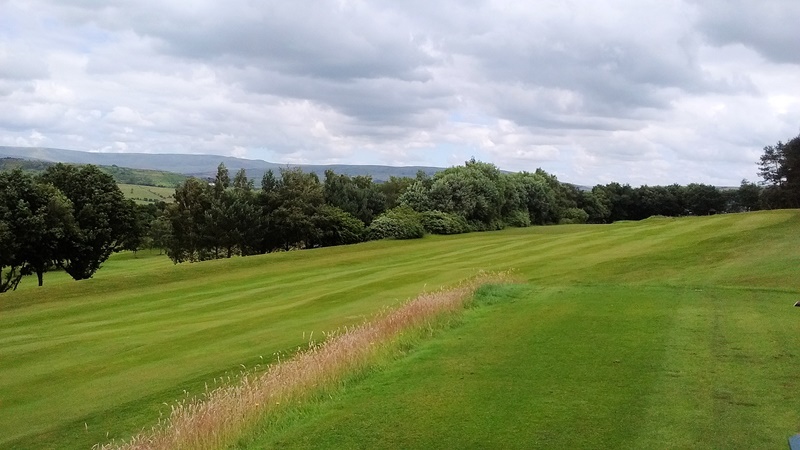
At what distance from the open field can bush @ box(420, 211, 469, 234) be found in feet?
108

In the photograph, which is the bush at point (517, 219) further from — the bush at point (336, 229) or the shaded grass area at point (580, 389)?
the shaded grass area at point (580, 389)

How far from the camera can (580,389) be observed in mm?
9016

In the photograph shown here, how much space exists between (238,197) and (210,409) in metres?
56.7

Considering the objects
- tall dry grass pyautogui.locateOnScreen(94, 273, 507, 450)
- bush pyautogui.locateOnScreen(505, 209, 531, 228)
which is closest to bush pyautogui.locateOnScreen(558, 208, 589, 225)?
bush pyautogui.locateOnScreen(505, 209, 531, 228)

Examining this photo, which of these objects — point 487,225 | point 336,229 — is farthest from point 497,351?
point 487,225

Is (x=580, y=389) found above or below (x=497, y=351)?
above

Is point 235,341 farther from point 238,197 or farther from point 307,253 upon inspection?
point 238,197

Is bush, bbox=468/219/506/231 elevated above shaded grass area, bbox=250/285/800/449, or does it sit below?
below

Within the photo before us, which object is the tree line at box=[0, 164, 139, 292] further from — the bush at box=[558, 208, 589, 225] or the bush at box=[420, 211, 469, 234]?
the bush at box=[558, 208, 589, 225]

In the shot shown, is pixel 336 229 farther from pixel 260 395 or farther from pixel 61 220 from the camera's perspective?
pixel 260 395

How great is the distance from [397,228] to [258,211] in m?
15.0

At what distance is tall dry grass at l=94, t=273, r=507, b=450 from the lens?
8.35 meters

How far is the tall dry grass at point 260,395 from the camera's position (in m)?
8.35

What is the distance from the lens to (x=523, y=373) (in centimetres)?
1002
